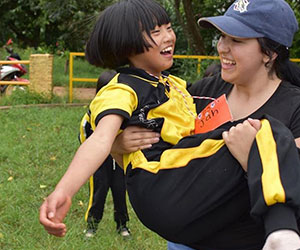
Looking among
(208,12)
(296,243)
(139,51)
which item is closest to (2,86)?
(208,12)

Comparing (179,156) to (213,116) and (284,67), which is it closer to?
(213,116)

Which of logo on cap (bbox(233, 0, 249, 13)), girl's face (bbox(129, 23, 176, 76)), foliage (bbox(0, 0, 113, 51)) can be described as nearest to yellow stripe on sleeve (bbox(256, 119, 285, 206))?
logo on cap (bbox(233, 0, 249, 13))

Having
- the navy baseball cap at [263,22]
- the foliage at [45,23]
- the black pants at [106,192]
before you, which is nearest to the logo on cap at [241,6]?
the navy baseball cap at [263,22]

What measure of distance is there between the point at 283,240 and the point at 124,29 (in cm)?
99

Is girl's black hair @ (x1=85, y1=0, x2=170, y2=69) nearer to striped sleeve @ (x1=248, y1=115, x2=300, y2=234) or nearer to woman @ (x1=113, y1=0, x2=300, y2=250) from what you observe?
woman @ (x1=113, y1=0, x2=300, y2=250)

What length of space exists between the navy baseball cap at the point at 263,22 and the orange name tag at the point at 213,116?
0.24 meters

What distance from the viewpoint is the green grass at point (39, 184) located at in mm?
4177

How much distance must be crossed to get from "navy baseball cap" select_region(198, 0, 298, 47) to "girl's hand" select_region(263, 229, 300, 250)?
674 mm

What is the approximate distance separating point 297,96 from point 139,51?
Answer: 605 millimetres

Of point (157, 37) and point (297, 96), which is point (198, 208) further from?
point (157, 37)

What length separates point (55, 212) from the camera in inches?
59.1

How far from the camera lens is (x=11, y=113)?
8.46m

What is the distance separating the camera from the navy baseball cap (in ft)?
5.81

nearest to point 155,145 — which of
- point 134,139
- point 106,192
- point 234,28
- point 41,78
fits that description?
point 134,139
